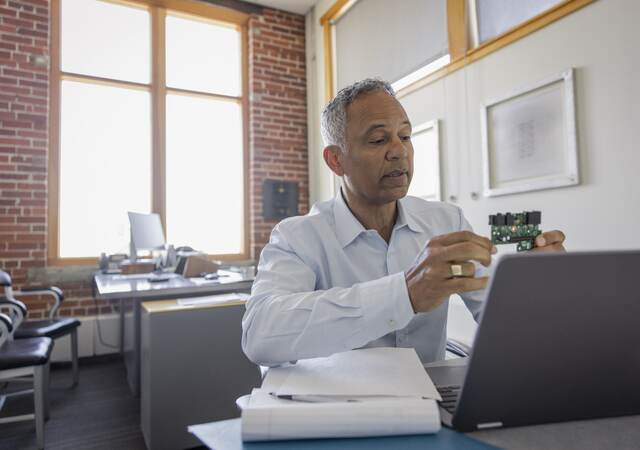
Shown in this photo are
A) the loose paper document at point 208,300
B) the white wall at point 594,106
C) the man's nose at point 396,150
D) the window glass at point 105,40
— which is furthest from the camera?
the window glass at point 105,40

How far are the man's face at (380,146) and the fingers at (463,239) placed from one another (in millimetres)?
509

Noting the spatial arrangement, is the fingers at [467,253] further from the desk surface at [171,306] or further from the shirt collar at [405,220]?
the desk surface at [171,306]

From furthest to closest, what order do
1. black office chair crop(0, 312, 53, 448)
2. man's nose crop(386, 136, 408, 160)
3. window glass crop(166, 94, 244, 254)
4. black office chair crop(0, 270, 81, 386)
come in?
window glass crop(166, 94, 244, 254), black office chair crop(0, 270, 81, 386), black office chair crop(0, 312, 53, 448), man's nose crop(386, 136, 408, 160)

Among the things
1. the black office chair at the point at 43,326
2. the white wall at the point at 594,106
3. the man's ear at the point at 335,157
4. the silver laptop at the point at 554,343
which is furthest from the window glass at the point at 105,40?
the silver laptop at the point at 554,343

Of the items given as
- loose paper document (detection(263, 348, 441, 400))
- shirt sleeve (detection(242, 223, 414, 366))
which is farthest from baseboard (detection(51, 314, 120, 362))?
loose paper document (detection(263, 348, 441, 400))

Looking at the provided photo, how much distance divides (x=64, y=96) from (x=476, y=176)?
379 cm

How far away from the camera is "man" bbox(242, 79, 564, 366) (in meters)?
0.81

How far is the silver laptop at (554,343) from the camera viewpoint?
48 centimetres

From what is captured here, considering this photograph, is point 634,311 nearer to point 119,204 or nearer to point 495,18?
point 495,18

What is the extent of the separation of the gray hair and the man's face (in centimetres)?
2

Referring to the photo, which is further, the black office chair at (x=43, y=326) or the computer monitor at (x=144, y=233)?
the computer monitor at (x=144, y=233)

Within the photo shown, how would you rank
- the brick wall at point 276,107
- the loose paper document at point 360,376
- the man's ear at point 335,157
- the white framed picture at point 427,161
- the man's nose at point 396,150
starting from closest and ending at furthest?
the loose paper document at point 360,376 → the man's nose at point 396,150 → the man's ear at point 335,157 → the white framed picture at point 427,161 → the brick wall at point 276,107

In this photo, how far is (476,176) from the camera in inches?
112

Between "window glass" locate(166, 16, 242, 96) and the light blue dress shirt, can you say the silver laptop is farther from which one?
"window glass" locate(166, 16, 242, 96)
